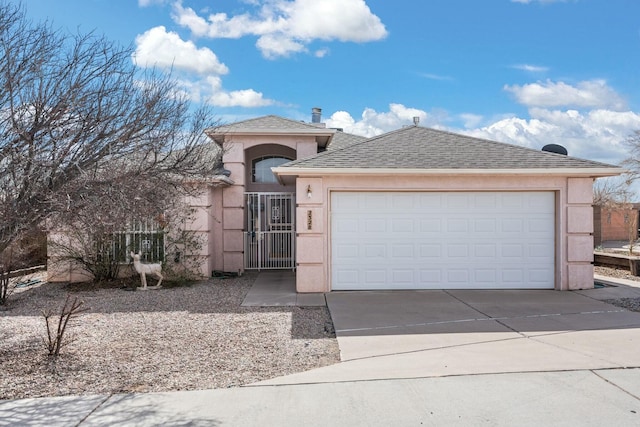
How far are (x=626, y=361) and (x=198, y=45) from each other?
9.39 meters

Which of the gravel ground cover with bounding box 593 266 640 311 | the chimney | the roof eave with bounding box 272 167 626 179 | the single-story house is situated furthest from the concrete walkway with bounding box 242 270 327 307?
the chimney

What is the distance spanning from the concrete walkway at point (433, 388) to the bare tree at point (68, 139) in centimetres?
199

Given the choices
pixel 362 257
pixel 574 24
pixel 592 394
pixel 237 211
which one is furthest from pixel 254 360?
pixel 574 24

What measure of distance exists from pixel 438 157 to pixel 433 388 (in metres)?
7.28

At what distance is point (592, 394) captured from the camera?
4949 mm

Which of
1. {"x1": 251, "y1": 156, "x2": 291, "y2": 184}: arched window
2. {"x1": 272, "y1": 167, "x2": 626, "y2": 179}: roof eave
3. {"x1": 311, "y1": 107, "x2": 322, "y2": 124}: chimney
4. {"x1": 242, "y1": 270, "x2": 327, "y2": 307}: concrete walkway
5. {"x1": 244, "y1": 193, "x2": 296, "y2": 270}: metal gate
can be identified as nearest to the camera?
{"x1": 242, "y1": 270, "x2": 327, "y2": 307}: concrete walkway

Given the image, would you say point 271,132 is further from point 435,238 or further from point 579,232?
point 579,232

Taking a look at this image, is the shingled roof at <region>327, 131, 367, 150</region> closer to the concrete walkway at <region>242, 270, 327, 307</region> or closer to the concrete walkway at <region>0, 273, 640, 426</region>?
the concrete walkway at <region>242, 270, 327, 307</region>

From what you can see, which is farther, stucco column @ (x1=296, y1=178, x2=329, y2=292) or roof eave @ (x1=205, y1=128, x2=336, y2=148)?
roof eave @ (x1=205, y1=128, x2=336, y2=148)

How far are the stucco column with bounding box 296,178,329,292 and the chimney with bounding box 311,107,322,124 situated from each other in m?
8.59

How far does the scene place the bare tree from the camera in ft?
17.0

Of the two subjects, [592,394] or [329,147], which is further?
[329,147]

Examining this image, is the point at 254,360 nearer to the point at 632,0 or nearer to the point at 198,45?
the point at 198,45

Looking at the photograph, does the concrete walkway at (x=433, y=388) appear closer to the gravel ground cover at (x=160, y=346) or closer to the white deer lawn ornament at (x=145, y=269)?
the gravel ground cover at (x=160, y=346)
